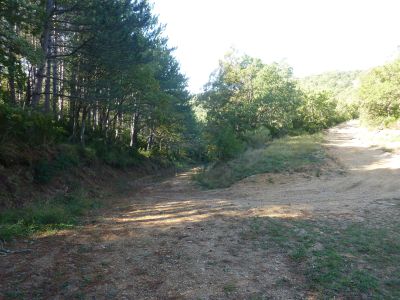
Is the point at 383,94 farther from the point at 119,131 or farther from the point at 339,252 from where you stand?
the point at 339,252

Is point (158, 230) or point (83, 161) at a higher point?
point (83, 161)

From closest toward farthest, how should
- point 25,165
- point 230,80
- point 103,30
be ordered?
point 25,165, point 103,30, point 230,80

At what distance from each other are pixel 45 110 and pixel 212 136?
1060 centimetres

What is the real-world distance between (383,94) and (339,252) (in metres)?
32.8

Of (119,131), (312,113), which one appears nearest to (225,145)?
(119,131)

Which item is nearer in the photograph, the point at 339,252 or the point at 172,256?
the point at 172,256

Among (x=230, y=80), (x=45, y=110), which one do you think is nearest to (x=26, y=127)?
(x=45, y=110)

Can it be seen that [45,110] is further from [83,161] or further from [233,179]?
[233,179]

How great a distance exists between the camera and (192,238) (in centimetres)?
725

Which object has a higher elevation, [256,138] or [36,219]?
[256,138]

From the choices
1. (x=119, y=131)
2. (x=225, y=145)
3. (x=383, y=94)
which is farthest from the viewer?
(x=383, y=94)

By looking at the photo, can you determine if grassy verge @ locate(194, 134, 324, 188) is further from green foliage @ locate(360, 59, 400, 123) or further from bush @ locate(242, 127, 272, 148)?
green foliage @ locate(360, 59, 400, 123)

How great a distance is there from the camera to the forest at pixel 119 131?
6.95 m

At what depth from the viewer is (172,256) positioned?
20.5 feet
